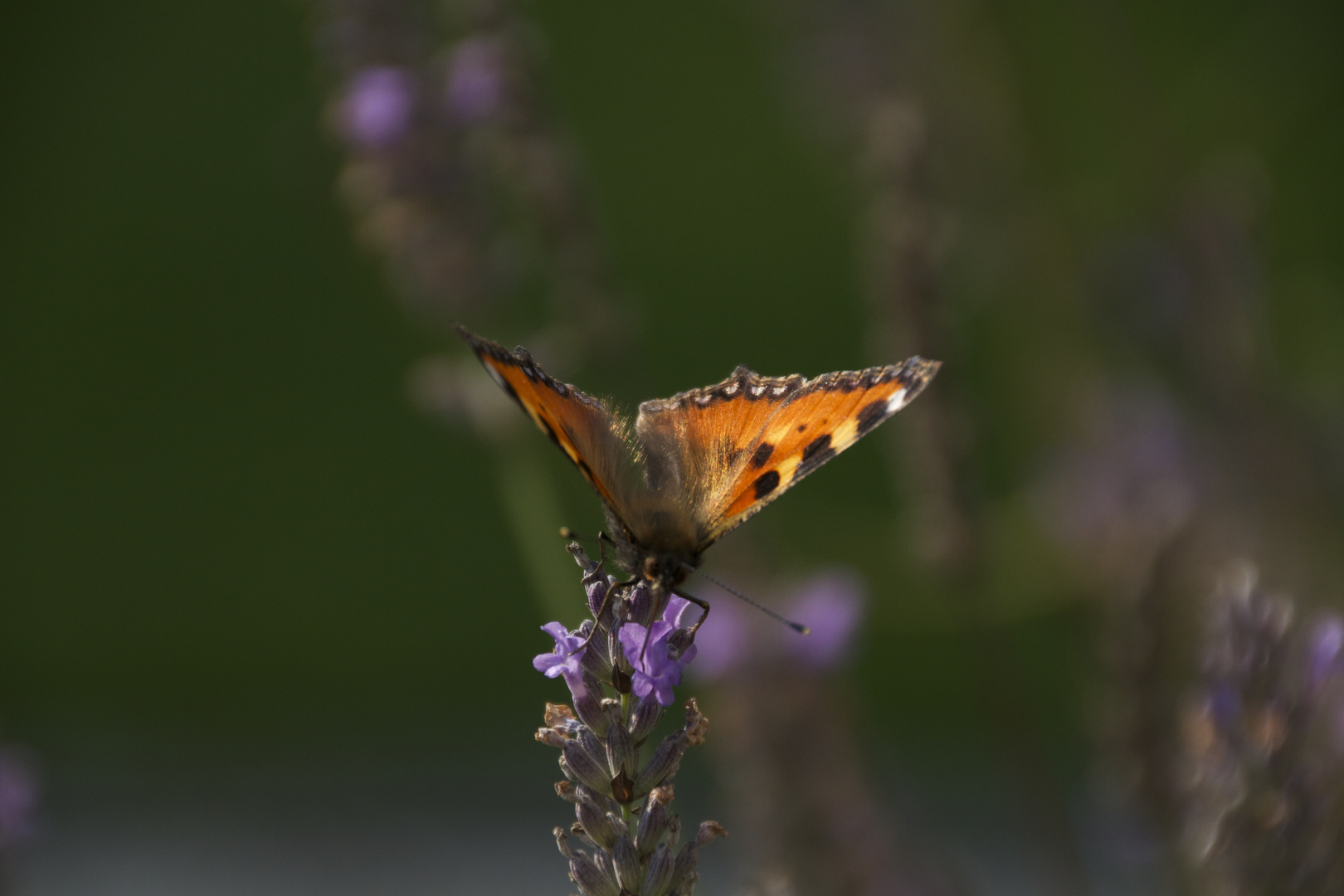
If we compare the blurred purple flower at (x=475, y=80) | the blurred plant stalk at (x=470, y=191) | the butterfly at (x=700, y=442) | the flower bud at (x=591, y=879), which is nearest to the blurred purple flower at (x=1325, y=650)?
the butterfly at (x=700, y=442)

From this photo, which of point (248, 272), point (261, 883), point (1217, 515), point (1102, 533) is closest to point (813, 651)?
point (1102, 533)

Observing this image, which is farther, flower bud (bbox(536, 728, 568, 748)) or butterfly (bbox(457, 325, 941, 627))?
butterfly (bbox(457, 325, 941, 627))

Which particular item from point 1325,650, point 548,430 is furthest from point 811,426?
point 1325,650

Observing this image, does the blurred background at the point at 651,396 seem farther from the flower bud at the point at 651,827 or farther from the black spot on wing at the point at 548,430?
the black spot on wing at the point at 548,430

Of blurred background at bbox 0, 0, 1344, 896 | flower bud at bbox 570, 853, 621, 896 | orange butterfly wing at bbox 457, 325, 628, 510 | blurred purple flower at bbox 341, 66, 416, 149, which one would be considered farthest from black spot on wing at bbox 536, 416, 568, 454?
blurred purple flower at bbox 341, 66, 416, 149

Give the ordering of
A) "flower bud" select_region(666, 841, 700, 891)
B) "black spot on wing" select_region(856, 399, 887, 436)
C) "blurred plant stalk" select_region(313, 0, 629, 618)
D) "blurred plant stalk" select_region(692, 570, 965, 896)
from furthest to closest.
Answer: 1. "blurred plant stalk" select_region(313, 0, 629, 618)
2. "blurred plant stalk" select_region(692, 570, 965, 896)
3. "black spot on wing" select_region(856, 399, 887, 436)
4. "flower bud" select_region(666, 841, 700, 891)

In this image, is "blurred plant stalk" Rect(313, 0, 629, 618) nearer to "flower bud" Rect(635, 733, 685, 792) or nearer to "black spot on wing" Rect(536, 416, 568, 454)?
"black spot on wing" Rect(536, 416, 568, 454)
